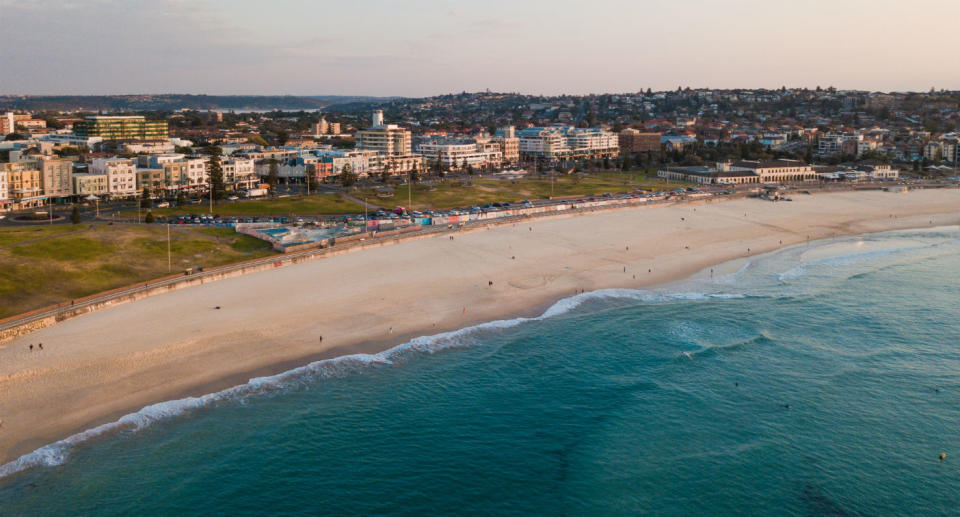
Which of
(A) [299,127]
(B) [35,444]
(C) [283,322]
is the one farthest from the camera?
(A) [299,127]

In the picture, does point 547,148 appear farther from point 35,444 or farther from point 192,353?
point 35,444

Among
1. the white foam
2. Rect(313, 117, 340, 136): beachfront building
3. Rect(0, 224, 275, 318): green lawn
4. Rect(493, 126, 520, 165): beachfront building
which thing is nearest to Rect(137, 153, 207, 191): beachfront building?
Rect(0, 224, 275, 318): green lawn

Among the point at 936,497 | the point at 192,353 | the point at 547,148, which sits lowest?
the point at 936,497

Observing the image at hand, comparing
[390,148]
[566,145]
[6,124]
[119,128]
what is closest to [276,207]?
[390,148]

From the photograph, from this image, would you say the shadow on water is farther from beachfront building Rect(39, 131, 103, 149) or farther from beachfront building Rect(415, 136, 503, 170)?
beachfront building Rect(39, 131, 103, 149)

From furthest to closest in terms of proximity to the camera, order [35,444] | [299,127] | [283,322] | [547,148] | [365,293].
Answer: [299,127] < [547,148] < [365,293] < [283,322] < [35,444]

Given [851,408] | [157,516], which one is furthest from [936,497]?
[157,516]
